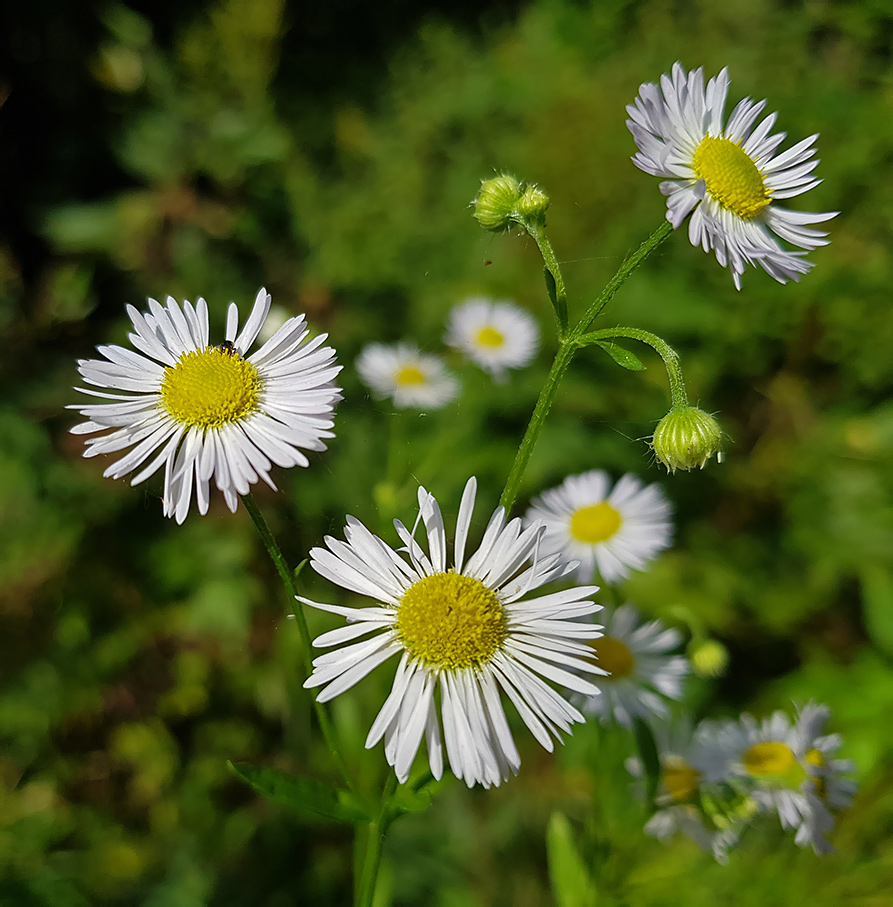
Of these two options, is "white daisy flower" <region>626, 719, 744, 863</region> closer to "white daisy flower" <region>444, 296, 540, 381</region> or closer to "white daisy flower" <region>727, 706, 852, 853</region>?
"white daisy flower" <region>727, 706, 852, 853</region>

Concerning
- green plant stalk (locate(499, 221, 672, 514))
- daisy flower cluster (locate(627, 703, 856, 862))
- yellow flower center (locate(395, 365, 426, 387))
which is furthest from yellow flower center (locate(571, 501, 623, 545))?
yellow flower center (locate(395, 365, 426, 387))

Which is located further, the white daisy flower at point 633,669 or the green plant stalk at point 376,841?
the white daisy flower at point 633,669

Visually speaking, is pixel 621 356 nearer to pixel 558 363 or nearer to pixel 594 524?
pixel 558 363

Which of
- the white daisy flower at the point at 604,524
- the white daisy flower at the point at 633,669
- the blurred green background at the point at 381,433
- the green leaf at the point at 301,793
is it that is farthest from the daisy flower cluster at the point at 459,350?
the green leaf at the point at 301,793

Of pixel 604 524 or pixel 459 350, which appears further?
pixel 459 350

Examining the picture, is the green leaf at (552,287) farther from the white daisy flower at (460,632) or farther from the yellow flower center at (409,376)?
the yellow flower center at (409,376)

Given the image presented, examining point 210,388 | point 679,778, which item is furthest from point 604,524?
point 210,388
